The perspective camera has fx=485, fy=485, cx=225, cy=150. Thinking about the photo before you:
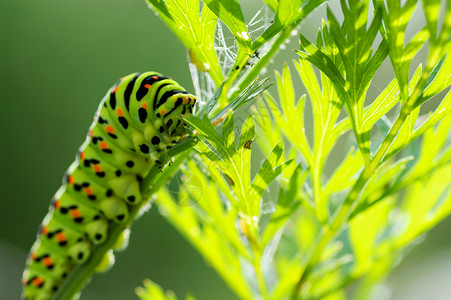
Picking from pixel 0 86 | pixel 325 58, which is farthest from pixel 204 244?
pixel 0 86

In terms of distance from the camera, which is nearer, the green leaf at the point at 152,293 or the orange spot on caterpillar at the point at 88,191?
the green leaf at the point at 152,293

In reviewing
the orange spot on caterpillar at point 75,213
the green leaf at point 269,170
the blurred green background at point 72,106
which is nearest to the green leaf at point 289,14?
the green leaf at point 269,170

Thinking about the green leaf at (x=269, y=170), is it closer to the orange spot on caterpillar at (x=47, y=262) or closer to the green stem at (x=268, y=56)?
the green stem at (x=268, y=56)

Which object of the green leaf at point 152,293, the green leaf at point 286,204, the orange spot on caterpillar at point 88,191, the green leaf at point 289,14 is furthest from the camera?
the orange spot on caterpillar at point 88,191

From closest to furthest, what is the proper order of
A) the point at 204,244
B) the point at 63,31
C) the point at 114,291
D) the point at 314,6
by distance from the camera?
the point at 314,6 → the point at 204,244 → the point at 114,291 → the point at 63,31

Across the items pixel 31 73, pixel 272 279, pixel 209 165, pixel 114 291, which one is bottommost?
pixel 114 291

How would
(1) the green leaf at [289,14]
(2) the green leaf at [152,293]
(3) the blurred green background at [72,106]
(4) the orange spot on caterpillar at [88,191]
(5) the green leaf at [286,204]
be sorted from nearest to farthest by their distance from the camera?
(1) the green leaf at [289,14] → (5) the green leaf at [286,204] → (2) the green leaf at [152,293] → (4) the orange spot on caterpillar at [88,191] → (3) the blurred green background at [72,106]

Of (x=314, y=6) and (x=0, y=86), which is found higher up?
(x=0, y=86)

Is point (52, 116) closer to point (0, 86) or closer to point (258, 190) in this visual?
point (0, 86)
